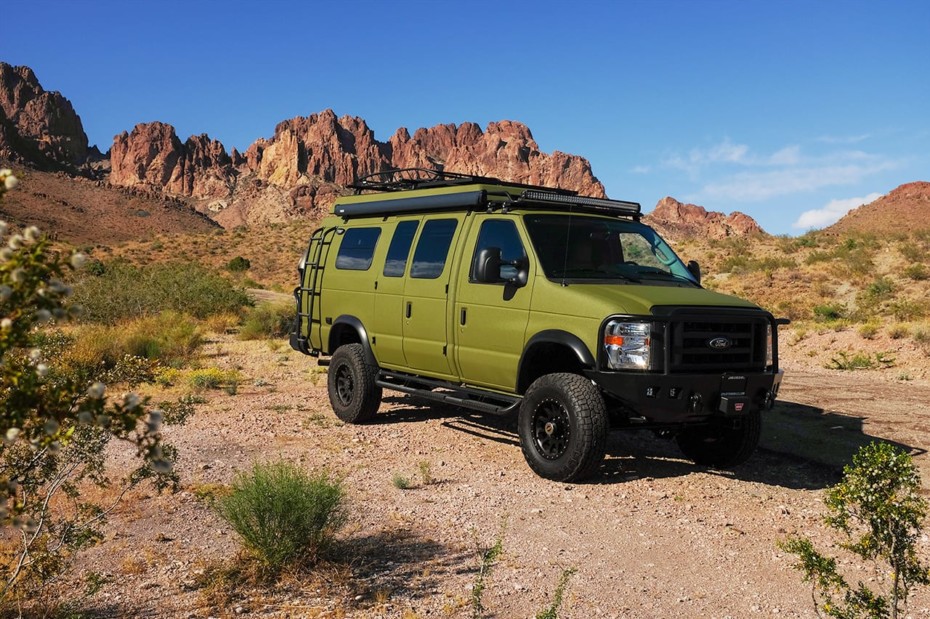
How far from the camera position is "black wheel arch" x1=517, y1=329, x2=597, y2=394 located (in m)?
6.59

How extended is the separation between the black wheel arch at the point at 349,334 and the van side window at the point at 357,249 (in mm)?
625

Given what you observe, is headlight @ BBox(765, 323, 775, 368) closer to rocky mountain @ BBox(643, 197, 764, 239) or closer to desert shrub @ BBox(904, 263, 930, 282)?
desert shrub @ BBox(904, 263, 930, 282)

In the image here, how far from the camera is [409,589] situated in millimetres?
4516

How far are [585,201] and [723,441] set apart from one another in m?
2.72

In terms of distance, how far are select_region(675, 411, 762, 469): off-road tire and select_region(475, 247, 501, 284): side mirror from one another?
7.98ft

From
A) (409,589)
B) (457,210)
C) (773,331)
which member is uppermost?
(457,210)

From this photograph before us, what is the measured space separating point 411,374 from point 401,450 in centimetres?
97

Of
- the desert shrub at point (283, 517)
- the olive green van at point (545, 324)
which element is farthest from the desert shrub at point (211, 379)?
the desert shrub at point (283, 517)

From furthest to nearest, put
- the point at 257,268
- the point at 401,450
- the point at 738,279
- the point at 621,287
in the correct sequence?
the point at 257,268, the point at 738,279, the point at 401,450, the point at 621,287

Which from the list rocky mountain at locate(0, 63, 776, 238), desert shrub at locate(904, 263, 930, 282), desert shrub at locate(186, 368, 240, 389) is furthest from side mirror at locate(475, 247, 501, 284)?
rocky mountain at locate(0, 63, 776, 238)

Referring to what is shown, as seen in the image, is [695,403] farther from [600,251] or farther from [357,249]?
[357,249]

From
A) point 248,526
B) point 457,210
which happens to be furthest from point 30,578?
point 457,210

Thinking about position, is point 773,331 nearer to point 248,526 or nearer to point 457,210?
point 457,210

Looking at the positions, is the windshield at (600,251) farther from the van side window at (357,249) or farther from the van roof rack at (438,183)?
the van side window at (357,249)
